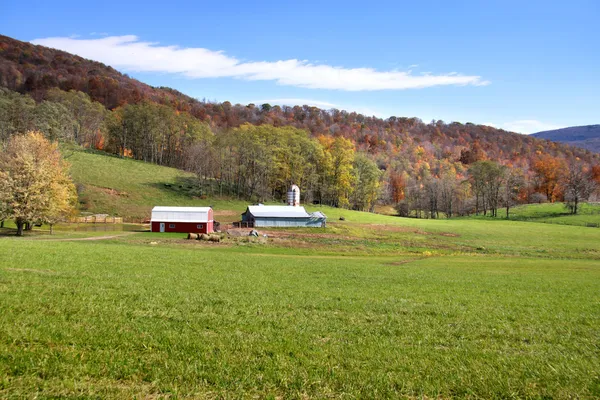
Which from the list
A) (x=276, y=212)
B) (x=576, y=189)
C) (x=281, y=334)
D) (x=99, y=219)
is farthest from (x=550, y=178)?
(x=281, y=334)

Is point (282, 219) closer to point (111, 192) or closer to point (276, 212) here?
point (276, 212)

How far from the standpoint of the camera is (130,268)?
2173 centimetres

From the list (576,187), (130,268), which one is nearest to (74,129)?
(130,268)

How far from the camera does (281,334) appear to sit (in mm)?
10398

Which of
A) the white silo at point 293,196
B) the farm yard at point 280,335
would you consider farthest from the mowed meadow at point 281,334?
the white silo at point 293,196

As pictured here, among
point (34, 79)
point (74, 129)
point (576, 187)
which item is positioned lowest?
point (576, 187)

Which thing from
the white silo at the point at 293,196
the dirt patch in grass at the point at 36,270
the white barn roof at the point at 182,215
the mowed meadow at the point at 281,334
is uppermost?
the white silo at the point at 293,196

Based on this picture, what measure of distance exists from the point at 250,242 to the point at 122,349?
41.8 m

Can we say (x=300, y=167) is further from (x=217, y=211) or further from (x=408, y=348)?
(x=408, y=348)

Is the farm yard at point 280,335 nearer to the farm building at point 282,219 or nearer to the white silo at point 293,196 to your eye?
the farm building at point 282,219

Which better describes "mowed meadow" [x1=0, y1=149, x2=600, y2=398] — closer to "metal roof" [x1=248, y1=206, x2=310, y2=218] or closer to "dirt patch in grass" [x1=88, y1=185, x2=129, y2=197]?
"metal roof" [x1=248, y1=206, x2=310, y2=218]

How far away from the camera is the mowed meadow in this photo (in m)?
7.39

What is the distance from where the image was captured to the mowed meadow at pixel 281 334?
739 cm

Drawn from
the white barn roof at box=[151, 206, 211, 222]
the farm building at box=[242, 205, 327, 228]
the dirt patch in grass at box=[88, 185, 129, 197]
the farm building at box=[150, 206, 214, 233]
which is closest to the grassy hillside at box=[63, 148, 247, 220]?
the dirt patch in grass at box=[88, 185, 129, 197]
